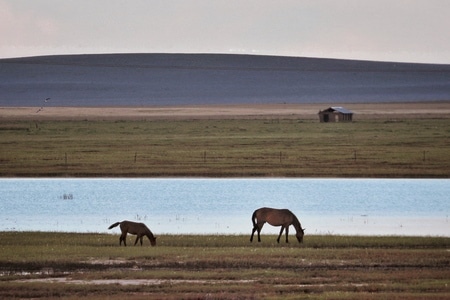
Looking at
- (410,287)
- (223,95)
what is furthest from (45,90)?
(410,287)

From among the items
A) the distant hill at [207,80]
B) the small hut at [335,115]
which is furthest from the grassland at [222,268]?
the distant hill at [207,80]

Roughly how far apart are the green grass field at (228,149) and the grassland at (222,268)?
22301 mm

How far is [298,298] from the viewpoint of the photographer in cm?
1595

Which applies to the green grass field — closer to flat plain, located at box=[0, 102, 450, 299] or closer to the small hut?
flat plain, located at box=[0, 102, 450, 299]

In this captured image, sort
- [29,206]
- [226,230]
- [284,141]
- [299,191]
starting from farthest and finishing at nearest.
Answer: [284,141] < [299,191] < [29,206] < [226,230]

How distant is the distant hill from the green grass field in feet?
175

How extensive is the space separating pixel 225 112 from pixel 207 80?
4091cm

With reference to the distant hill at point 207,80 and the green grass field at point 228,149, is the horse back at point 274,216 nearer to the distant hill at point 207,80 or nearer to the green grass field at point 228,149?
the green grass field at point 228,149

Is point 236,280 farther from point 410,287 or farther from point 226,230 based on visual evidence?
point 226,230

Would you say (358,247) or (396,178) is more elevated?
(396,178)

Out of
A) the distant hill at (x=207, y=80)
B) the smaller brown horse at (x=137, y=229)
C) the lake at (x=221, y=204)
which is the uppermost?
the distant hill at (x=207, y=80)

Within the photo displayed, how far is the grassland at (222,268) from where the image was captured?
16.6 m

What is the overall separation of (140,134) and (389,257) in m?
54.6

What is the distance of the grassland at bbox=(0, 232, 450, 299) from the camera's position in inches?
655
